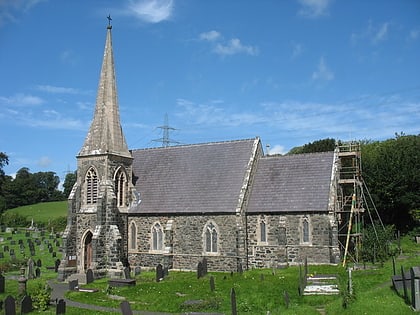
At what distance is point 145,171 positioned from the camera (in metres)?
37.5

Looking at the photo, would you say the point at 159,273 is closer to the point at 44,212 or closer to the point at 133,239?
the point at 133,239

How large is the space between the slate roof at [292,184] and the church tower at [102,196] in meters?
9.88

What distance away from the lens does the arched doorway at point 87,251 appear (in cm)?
3307

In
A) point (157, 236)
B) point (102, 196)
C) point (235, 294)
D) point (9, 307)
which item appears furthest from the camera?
point (157, 236)

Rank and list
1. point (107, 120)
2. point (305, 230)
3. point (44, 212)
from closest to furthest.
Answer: point (305, 230) → point (107, 120) → point (44, 212)

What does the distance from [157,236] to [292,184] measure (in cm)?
1072

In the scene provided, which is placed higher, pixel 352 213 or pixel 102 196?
pixel 102 196

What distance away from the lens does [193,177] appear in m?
34.8

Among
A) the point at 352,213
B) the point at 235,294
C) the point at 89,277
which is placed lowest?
the point at 89,277

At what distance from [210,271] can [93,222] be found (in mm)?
9129

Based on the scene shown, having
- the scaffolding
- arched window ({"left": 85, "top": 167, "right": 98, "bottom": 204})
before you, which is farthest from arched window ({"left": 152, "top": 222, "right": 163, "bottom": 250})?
the scaffolding

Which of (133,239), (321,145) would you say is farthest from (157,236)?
(321,145)

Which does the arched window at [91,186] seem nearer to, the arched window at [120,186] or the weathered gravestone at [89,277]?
the arched window at [120,186]

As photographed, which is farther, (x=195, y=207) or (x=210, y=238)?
(x=195, y=207)
